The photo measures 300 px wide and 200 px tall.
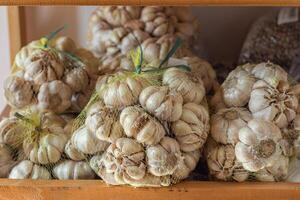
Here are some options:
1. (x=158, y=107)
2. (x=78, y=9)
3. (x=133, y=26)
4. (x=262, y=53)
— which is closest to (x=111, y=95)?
(x=158, y=107)

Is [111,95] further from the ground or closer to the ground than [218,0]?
closer to the ground

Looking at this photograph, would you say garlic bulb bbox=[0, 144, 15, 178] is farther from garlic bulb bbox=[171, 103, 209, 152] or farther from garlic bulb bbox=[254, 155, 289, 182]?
garlic bulb bbox=[254, 155, 289, 182]

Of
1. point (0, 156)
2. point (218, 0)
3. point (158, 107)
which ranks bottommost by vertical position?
point (0, 156)

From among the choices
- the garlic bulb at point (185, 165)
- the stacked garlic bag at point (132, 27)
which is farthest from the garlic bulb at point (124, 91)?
the stacked garlic bag at point (132, 27)

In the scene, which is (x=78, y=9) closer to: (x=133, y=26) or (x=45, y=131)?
(x=133, y=26)

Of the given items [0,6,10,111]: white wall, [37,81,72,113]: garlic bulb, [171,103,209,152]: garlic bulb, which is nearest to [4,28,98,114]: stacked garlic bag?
[37,81,72,113]: garlic bulb

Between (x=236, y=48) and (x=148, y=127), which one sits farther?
(x=236, y=48)

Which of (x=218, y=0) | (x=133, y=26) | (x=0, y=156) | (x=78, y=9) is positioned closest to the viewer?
(x=218, y=0)
